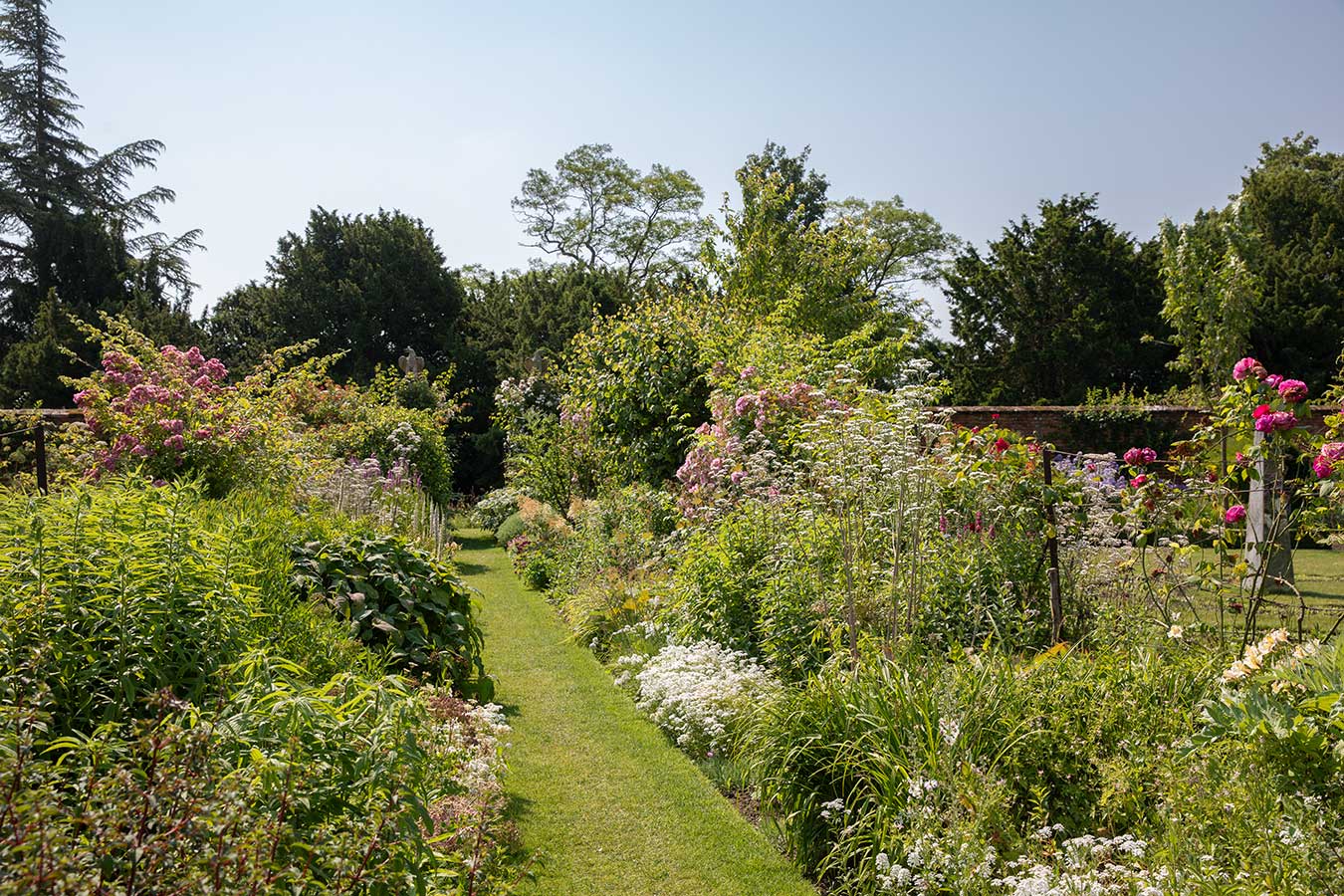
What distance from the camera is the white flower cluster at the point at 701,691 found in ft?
16.4

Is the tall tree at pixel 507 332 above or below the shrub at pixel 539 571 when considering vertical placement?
above

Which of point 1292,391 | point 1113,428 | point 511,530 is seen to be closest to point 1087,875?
point 1292,391

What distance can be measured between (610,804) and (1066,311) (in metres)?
20.5

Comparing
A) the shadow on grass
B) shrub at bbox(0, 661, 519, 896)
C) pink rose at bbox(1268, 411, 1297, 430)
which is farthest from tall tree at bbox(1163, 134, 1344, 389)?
shrub at bbox(0, 661, 519, 896)

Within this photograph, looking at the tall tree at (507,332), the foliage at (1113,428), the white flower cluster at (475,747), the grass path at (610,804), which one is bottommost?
the grass path at (610,804)

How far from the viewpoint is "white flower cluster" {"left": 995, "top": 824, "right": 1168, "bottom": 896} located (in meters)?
2.69

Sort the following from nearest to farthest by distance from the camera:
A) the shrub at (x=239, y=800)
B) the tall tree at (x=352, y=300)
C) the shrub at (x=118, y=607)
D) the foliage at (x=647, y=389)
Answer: the shrub at (x=239, y=800), the shrub at (x=118, y=607), the foliage at (x=647, y=389), the tall tree at (x=352, y=300)

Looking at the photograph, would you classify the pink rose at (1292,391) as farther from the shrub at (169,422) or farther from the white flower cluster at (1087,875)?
the shrub at (169,422)

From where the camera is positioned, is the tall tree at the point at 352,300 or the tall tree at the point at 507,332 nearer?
the tall tree at the point at 507,332

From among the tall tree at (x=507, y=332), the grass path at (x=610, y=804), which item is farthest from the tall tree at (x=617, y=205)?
the grass path at (x=610, y=804)

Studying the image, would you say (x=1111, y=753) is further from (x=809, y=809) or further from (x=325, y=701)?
(x=325, y=701)

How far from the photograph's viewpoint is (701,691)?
5168 millimetres

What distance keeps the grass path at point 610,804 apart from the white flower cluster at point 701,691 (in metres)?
0.13

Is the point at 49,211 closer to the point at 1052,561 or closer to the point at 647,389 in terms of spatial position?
the point at 647,389
